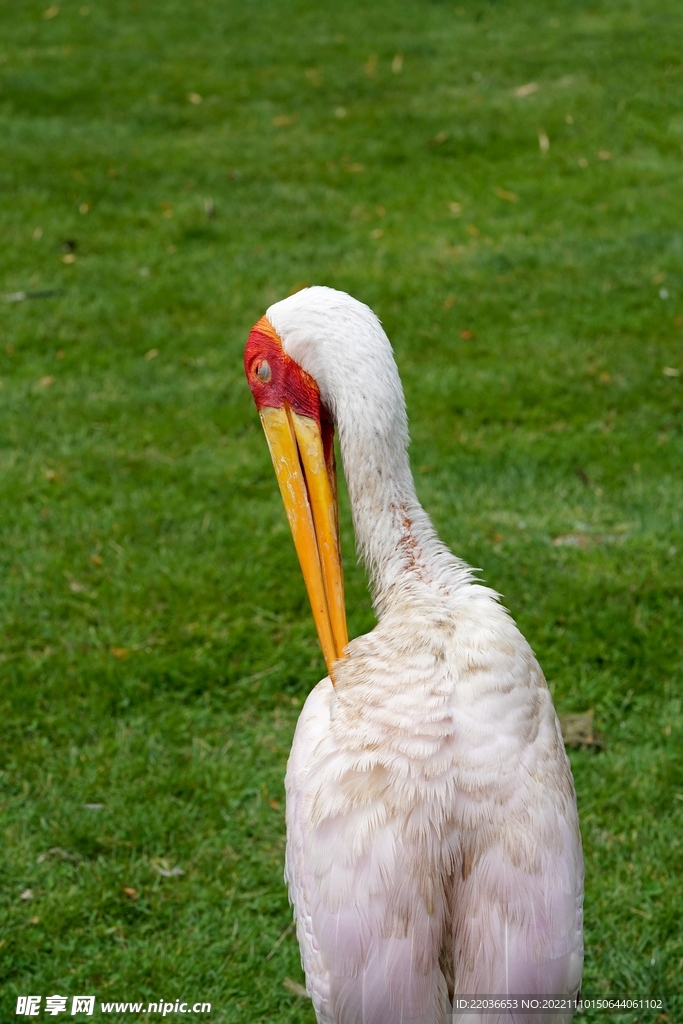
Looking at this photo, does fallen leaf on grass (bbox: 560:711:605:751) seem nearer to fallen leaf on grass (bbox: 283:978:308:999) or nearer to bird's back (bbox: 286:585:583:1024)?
fallen leaf on grass (bbox: 283:978:308:999)

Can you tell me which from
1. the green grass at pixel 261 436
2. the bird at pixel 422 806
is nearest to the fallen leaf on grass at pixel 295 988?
the green grass at pixel 261 436

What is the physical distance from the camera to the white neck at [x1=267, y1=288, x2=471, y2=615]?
2.40m

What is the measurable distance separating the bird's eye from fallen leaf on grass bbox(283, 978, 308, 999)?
5.72 feet

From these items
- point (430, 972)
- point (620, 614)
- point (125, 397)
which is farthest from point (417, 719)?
point (125, 397)

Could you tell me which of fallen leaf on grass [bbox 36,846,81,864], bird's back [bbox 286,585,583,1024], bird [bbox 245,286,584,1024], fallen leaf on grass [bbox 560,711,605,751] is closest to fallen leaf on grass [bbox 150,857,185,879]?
fallen leaf on grass [bbox 36,846,81,864]

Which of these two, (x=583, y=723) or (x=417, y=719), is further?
(x=583, y=723)

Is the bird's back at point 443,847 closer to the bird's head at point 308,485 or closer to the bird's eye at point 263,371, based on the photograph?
the bird's head at point 308,485

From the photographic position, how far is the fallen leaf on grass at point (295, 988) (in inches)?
119

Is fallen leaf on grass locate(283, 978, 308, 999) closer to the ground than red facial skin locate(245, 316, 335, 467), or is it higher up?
closer to the ground

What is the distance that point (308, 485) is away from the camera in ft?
8.43

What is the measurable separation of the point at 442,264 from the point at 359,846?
558 cm

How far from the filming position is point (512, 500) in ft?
16.2

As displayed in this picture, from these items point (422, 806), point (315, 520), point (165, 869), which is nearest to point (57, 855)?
point (165, 869)

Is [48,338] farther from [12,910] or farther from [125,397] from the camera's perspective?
[12,910]
